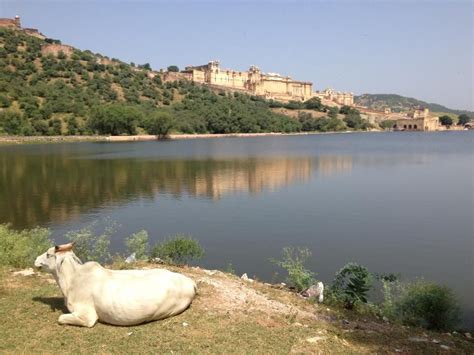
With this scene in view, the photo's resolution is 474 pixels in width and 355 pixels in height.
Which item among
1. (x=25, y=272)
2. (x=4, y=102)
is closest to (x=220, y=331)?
(x=25, y=272)

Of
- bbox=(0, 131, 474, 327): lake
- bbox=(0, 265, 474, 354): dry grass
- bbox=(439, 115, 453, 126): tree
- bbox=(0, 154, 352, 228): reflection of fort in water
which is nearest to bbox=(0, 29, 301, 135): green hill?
bbox=(0, 154, 352, 228): reflection of fort in water

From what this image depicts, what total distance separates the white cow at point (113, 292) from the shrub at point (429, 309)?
15.3ft

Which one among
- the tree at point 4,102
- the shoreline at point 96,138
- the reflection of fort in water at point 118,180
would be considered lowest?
the reflection of fort in water at point 118,180

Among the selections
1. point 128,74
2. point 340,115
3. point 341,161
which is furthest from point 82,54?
point 341,161

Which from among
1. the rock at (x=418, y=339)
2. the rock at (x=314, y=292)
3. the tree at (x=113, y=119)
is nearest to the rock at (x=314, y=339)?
the rock at (x=418, y=339)

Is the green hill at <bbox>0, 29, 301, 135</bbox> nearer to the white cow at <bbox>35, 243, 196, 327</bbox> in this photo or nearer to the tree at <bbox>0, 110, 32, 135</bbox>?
the tree at <bbox>0, 110, 32, 135</bbox>

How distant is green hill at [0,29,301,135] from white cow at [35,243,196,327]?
8579cm

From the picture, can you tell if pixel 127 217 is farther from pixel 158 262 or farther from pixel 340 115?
pixel 340 115

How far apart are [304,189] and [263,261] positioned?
16.7 m

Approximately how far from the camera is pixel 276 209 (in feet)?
80.3

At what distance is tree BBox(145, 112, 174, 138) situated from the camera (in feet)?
323

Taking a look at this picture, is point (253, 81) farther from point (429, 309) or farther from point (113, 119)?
point (429, 309)

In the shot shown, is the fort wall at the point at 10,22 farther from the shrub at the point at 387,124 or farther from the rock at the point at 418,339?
the rock at the point at 418,339

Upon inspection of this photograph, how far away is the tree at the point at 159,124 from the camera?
98500 mm
